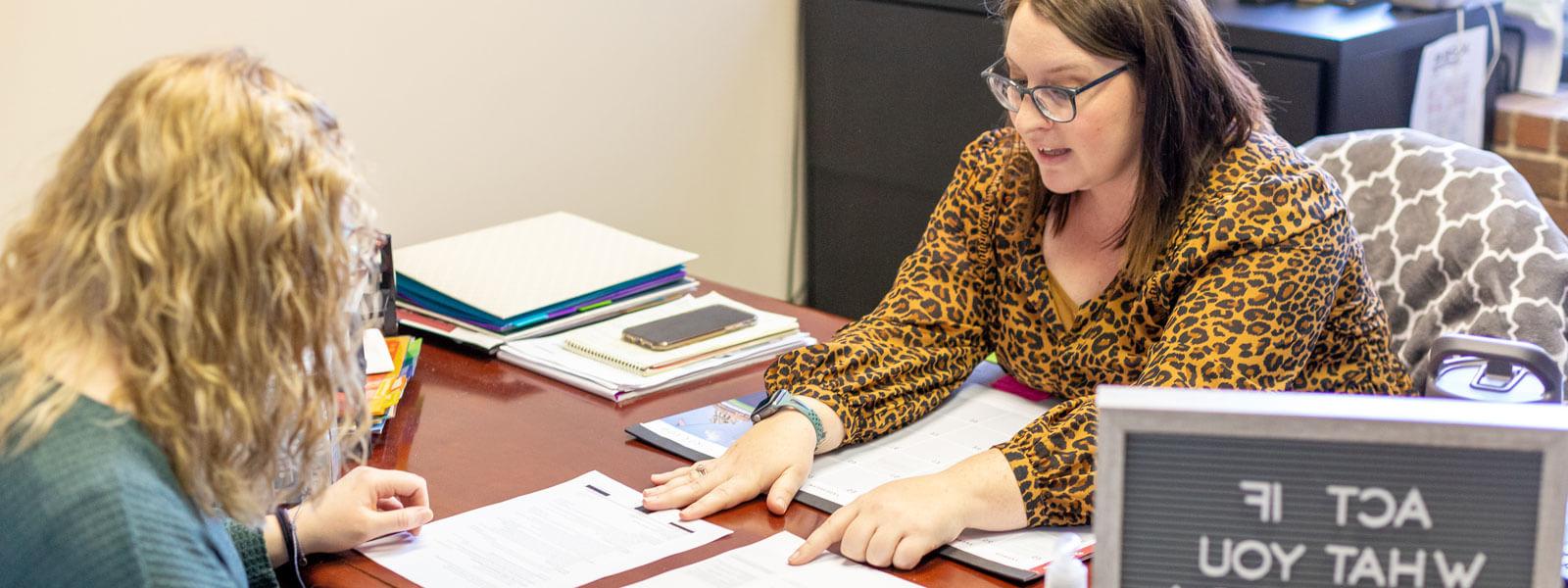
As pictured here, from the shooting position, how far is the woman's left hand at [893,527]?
51.6 inches

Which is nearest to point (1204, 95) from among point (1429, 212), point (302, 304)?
point (1429, 212)

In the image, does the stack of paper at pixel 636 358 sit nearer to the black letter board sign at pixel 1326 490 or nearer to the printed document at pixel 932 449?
the printed document at pixel 932 449

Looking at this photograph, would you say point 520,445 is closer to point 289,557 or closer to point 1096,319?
point 289,557

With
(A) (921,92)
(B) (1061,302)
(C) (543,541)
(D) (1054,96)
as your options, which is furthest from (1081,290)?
(A) (921,92)

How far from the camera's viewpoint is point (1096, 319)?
5.40 feet

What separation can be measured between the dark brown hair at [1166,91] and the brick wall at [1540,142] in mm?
1128

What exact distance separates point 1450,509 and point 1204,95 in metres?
Answer: 0.79

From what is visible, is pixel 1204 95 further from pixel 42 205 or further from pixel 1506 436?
pixel 42 205

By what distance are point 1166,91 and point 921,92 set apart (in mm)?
1237

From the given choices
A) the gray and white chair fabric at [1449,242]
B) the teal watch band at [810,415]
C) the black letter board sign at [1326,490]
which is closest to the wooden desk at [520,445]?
the teal watch band at [810,415]

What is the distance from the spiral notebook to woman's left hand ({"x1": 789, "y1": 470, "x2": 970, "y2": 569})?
0.51 m

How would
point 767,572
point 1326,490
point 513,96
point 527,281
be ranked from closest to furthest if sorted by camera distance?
1. point 1326,490
2. point 767,572
3. point 527,281
4. point 513,96

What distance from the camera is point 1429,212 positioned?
1.74 metres

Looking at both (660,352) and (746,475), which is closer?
(746,475)
